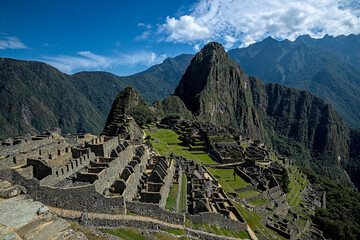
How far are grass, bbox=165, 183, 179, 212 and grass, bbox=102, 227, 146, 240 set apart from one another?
5271mm

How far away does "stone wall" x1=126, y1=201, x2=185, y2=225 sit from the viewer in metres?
19.2

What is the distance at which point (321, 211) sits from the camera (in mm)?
51594

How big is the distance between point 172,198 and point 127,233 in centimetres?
846

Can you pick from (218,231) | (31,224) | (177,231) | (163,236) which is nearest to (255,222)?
(218,231)

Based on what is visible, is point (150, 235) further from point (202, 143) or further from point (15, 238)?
point (202, 143)

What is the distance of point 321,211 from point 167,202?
46.3 metres

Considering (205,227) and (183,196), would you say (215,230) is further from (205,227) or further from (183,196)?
(183,196)

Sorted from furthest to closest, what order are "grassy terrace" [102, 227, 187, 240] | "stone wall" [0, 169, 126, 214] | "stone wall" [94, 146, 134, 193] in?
"stone wall" [94, 146, 134, 193], "grassy terrace" [102, 227, 187, 240], "stone wall" [0, 169, 126, 214]

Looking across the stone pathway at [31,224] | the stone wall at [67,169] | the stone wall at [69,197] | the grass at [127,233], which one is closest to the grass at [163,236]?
the grass at [127,233]

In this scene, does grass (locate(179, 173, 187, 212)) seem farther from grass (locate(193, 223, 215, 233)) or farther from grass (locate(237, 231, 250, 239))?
grass (locate(237, 231, 250, 239))

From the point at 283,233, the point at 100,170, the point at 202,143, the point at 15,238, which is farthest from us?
the point at 202,143

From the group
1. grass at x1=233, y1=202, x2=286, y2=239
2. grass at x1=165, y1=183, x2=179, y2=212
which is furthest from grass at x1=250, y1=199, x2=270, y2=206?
grass at x1=165, y1=183, x2=179, y2=212

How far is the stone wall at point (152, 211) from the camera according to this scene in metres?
19.2

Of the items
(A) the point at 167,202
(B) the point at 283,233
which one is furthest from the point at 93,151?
(B) the point at 283,233
